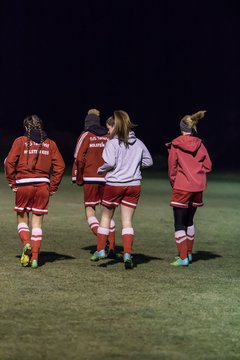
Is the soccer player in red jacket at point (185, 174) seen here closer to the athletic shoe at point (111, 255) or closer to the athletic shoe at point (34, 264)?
the athletic shoe at point (111, 255)

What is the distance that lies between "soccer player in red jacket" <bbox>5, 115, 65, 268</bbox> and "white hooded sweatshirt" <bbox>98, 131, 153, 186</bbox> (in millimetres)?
607

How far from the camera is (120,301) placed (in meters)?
7.98

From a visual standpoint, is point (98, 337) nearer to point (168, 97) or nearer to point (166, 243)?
point (166, 243)

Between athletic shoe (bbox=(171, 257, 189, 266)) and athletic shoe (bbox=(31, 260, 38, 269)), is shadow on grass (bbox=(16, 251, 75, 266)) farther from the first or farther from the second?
athletic shoe (bbox=(171, 257, 189, 266))

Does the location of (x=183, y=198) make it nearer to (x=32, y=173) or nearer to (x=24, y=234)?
(x=32, y=173)

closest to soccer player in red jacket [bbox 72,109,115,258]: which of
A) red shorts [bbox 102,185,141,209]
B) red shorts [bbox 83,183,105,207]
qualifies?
red shorts [bbox 83,183,105,207]

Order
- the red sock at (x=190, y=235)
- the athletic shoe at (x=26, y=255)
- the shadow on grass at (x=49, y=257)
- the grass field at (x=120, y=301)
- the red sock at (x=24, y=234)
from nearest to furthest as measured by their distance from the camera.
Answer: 1. the grass field at (x=120, y=301)
2. the athletic shoe at (x=26, y=255)
3. the red sock at (x=24, y=234)
4. the shadow on grass at (x=49, y=257)
5. the red sock at (x=190, y=235)

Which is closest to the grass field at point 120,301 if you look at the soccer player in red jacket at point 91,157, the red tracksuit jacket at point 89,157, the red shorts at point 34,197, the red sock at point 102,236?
the red sock at point 102,236

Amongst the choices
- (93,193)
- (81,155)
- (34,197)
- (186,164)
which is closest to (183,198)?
(186,164)

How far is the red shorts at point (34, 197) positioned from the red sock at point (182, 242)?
5.62 ft

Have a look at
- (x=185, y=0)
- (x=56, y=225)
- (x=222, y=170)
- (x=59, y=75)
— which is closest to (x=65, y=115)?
(x=59, y=75)

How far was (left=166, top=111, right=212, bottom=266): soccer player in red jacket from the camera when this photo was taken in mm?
10500

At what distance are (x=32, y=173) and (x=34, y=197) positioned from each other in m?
0.30

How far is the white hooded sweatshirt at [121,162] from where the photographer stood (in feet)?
33.4
